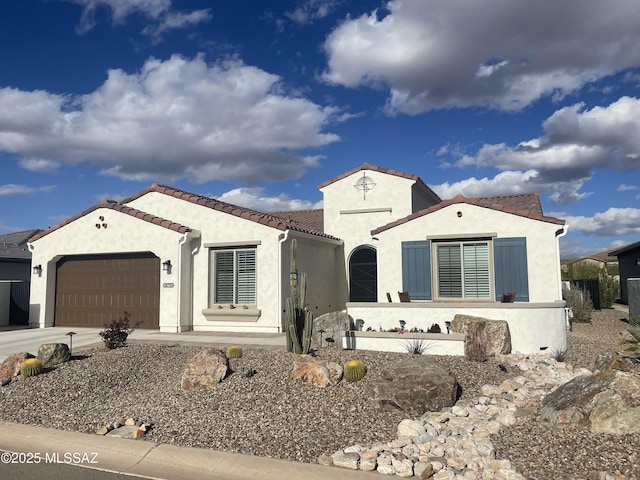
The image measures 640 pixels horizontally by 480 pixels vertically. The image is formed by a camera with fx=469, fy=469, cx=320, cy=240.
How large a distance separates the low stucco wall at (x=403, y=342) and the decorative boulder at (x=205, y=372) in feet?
10.6

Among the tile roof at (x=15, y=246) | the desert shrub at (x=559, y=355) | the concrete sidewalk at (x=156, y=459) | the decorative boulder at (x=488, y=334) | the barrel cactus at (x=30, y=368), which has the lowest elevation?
the concrete sidewalk at (x=156, y=459)

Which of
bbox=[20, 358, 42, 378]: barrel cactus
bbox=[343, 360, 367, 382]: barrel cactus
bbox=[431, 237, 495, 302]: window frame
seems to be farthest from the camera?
bbox=[431, 237, 495, 302]: window frame

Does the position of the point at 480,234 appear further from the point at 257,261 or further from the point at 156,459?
the point at 156,459

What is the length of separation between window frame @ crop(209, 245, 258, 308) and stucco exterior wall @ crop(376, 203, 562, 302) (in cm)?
388

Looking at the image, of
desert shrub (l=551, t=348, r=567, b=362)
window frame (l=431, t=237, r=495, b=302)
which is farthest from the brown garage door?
desert shrub (l=551, t=348, r=567, b=362)

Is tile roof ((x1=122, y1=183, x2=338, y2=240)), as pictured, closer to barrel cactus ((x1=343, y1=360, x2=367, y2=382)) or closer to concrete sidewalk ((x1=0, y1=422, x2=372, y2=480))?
barrel cactus ((x1=343, y1=360, x2=367, y2=382))

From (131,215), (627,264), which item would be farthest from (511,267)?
(627,264)

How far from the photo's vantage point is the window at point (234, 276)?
1476cm

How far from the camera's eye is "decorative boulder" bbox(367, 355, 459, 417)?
636cm

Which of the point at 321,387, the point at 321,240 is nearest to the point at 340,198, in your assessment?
the point at 321,240

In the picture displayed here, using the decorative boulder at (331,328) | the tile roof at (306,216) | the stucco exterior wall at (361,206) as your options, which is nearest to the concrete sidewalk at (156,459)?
the decorative boulder at (331,328)

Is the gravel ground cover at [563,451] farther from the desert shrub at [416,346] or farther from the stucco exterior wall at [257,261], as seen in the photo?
the stucco exterior wall at [257,261]

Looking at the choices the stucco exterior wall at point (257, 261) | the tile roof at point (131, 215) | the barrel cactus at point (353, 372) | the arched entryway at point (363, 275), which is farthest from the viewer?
the arched entryway at point (363, 275)

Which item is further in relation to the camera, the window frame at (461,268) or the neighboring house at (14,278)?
the neighboring house at (14,278)
